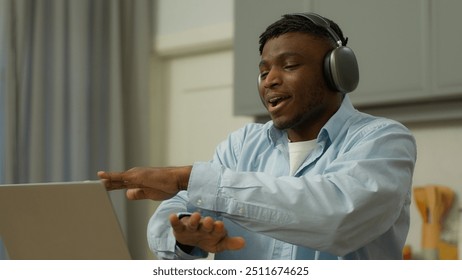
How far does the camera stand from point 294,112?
1148mm

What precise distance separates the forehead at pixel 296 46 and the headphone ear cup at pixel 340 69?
23 millimetres

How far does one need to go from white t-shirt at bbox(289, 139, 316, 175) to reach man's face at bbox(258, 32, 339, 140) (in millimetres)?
45

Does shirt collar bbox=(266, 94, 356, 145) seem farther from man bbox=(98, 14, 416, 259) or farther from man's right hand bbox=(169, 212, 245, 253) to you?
man's right hand bbox=(169, 212, 245, 253)

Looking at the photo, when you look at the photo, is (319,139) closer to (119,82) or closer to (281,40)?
(281,40)

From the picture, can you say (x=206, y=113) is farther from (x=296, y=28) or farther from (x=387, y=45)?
(x=296, y=28)

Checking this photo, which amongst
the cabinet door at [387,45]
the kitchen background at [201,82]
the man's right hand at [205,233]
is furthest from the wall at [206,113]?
the man's right hand at [205,233]

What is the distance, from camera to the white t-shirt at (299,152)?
46.9 inches

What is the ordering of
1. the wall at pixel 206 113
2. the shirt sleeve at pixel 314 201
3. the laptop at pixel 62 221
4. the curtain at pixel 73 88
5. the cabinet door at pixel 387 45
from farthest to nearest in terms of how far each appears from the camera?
the curtain at pixel 73 88 → the wall at pixel 206 113 → the cabinet door at pixel 387 45 → the shirt sleeve at pixel 314 201 → the laptop at pixel 62 221

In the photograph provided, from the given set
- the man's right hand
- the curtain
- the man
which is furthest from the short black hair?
the curtain

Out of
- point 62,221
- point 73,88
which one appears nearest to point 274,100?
point 62,221

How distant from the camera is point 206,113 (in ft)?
10.1

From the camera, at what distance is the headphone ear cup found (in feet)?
3.72

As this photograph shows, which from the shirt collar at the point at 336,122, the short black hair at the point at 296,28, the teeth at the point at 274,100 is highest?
the short black hair at the point at 296,28

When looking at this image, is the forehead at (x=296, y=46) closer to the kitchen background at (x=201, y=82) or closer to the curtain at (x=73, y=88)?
the kitchen background at (x=201, y=82)
